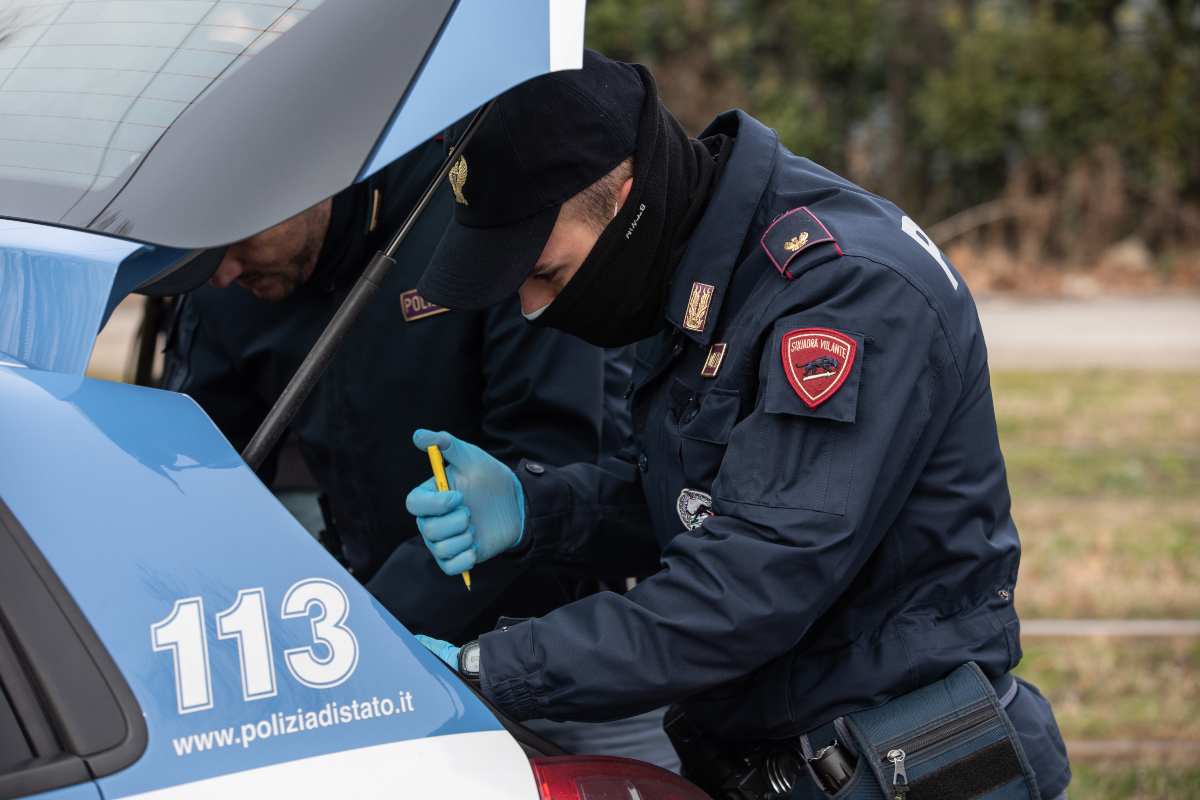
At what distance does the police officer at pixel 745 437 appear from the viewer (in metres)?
1.51

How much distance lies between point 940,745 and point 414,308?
3.59 ft

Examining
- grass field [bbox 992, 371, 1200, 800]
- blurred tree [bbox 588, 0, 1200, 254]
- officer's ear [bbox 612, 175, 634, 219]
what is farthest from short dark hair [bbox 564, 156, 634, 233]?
blurred tree [bbox 588, 0, 1200, 254]

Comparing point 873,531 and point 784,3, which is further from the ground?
point 873,531

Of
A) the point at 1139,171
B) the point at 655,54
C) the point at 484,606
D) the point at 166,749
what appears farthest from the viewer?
the point at 655,54

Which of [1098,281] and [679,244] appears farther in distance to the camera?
[1098,281]

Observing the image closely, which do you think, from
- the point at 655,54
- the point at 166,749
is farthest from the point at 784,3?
the point at 166,749

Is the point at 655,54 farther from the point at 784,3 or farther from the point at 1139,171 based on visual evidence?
the point at 1139,171

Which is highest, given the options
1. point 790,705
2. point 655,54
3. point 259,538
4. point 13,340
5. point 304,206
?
point 304,206

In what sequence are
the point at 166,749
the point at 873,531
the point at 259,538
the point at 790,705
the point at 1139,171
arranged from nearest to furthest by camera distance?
the point at 166,749
the point at 259,538
the point at 873,531
the point at 790,705
the point at 1139,171

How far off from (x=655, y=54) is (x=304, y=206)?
13.9 meters

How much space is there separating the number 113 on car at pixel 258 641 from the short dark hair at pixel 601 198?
0.63 meters

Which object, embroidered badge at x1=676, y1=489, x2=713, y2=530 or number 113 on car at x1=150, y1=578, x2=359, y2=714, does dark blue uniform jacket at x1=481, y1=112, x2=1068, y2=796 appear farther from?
number 113 on car at x1=150, y1=578, x2=359, y2=714

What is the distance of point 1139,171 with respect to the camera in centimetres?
1370

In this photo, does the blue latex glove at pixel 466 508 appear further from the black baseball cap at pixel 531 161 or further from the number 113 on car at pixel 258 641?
the number 113 on car at pixel 258 641
